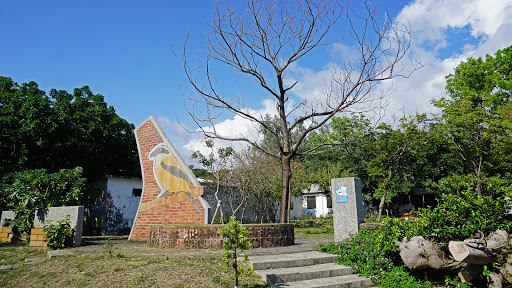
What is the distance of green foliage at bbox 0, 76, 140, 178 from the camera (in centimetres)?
1456

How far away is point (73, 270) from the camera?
5.75m

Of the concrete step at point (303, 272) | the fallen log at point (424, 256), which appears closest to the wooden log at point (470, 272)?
the fallen log at point (424, 256)

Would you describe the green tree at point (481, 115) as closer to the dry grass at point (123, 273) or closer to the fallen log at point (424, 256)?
the fallen log at point (424, 256)

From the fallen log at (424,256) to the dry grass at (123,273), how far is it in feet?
9.17

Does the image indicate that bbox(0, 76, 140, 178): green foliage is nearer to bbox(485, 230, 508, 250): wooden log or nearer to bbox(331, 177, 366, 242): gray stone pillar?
bbox(331, 177, 366, 242): gray stone pillar

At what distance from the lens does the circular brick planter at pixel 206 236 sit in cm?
779

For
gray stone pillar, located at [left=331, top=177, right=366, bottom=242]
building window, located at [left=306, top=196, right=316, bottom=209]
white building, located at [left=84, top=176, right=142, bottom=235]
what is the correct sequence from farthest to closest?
building window, located at [left=306, top=196, right=316, bottom=209] < white building, located at [left=84, top=176, right=142, bottom=235] < gray stone pillar, located at [left=331, top=177, right=366, bottom=242]

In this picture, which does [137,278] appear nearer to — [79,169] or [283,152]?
[283,152]

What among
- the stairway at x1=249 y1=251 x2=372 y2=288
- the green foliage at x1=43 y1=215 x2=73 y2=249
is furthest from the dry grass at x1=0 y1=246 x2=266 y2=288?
the green foliage at x1=43 y1=215 x2=73 y2=249

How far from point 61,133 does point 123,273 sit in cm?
1318

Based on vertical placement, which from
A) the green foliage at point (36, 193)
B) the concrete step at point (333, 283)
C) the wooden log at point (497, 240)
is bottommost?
the concrete step at point (333, 283)

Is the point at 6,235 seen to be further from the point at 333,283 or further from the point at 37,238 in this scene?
the point at 333,283

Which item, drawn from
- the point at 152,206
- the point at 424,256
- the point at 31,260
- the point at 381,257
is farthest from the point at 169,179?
the point at 424,256

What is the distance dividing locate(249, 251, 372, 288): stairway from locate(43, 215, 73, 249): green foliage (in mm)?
5326
